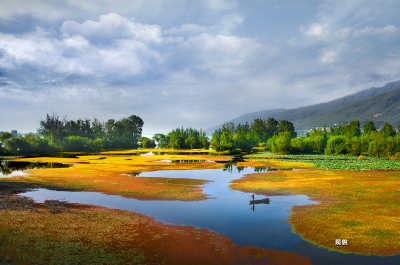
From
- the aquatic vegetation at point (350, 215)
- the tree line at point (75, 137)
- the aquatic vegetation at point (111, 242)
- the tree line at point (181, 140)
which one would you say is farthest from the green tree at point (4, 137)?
the aquatic vegetation at point (350, 215)

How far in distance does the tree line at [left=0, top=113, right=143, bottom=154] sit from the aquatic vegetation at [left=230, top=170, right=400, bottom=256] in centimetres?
8437

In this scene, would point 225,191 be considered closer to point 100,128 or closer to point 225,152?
point 225,152

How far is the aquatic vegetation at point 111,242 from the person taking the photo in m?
9.77

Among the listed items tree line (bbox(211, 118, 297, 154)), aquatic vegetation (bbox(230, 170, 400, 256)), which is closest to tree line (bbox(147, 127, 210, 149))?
tree line (bbox(211, 118, 297, 154))

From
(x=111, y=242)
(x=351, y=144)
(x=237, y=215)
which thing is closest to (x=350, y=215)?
(x=237, y=215)

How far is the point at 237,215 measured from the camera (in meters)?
15.8

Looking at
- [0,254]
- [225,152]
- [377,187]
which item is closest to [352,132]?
[225,152]

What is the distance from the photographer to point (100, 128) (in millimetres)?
147750

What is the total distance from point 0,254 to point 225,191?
17.6 m

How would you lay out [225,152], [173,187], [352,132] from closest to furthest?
[173,187] < [225,152] < [352,132]

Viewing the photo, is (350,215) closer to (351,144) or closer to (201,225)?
(201,225)

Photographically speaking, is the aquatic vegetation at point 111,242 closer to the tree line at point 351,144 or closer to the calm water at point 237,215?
the calm water at point 237,215

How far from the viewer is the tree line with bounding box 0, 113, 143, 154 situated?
78812 millimetres

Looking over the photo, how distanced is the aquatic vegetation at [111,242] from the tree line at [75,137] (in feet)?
261
